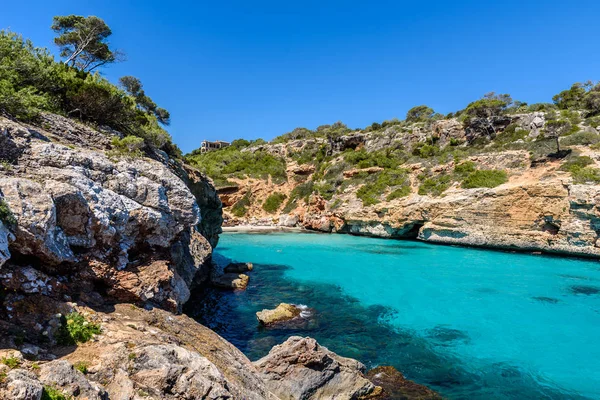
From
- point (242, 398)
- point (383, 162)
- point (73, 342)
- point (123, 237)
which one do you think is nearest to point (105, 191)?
point (123, 237)

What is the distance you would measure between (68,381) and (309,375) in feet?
17.4

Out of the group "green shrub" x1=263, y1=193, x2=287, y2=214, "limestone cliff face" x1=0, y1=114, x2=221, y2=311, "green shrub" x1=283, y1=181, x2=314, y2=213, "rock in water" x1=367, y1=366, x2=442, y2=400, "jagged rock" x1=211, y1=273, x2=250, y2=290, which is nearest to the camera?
"limestone cliff face" x1=0, y1=114, x2=221, y2=311

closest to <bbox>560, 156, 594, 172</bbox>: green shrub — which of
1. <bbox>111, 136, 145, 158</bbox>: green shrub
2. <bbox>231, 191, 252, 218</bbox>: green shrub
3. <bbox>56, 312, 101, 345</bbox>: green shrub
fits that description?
<bbox>111, 136, 145, 158</bbox>: green shrub

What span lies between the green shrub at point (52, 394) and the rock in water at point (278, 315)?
8822 mm

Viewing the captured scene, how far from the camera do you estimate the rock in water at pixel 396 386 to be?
7898 mm

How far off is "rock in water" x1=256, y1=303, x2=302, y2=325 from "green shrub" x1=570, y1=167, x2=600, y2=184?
23.6 m

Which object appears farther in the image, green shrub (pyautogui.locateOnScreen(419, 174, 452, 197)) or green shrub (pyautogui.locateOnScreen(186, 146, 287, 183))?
green shrub (pyautogui.locateOnScreen(186, 146, 287, 183))

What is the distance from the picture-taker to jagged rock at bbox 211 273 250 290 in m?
16.7

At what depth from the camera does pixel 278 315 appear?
12531mm

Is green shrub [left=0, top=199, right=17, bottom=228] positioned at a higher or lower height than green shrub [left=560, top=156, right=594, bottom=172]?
lower

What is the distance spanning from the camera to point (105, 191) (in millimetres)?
7566

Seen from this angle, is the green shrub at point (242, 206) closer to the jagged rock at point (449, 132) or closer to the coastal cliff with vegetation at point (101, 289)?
the jagged rock at point (449, 132)

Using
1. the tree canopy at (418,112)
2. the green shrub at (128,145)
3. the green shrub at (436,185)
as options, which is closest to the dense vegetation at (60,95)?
the green shrub at (128,145)

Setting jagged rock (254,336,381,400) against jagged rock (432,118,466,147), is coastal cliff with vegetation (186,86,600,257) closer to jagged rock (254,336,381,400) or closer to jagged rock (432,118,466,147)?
jagged rock (432,118,466,147)
